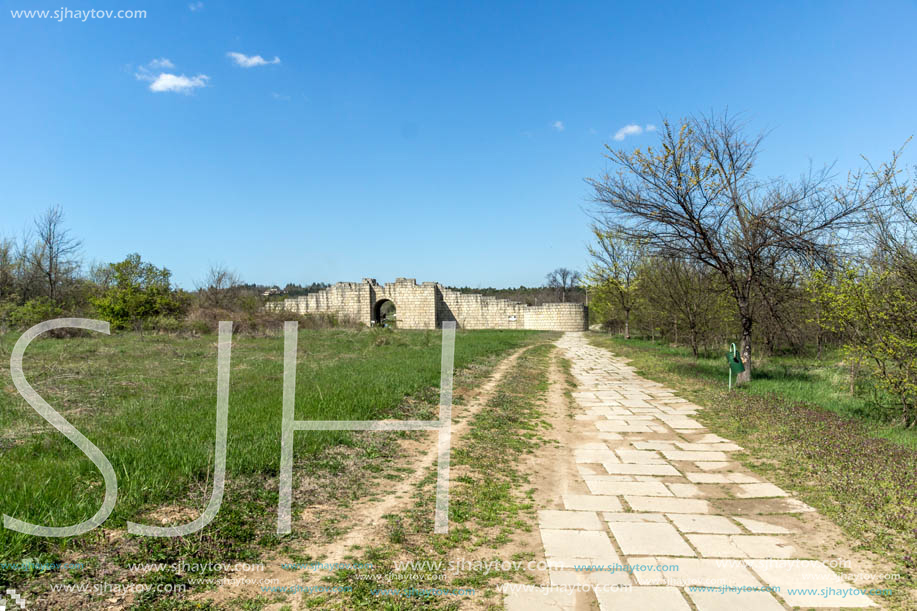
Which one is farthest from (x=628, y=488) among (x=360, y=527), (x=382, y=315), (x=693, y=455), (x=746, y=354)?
(x=382, y=315)

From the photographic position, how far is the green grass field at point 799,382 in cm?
712

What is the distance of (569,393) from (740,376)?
3678 mm

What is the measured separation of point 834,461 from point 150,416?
290 inches

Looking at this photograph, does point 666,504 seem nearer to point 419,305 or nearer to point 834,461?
point 834,461

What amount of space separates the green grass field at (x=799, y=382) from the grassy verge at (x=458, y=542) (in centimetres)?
470

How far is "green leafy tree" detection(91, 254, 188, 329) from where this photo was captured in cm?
2153

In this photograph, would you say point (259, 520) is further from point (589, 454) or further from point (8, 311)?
point (8, 311)

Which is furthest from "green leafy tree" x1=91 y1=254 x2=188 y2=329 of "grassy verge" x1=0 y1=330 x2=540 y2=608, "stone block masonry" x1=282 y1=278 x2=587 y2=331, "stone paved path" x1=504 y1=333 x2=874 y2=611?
"stone paved path" x1=504 y1=333 x2=874 y2=611

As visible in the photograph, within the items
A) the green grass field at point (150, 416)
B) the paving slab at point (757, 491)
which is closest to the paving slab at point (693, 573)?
the paving slab at point (757, 491)

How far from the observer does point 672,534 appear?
347 cm

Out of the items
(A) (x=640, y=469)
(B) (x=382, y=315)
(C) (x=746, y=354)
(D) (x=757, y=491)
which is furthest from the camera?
(B) (x=382, y=315)

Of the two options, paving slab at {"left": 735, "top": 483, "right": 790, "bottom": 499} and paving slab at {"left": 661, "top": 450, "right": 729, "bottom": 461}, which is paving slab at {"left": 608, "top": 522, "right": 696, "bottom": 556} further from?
paving slab at {"left": 661, "top": 450, "right": 729, "bottom": 461}

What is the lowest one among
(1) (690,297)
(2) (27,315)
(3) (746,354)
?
(3) (746,354)

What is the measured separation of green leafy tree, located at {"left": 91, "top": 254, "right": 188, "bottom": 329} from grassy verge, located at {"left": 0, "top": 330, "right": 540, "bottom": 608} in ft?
39.0
